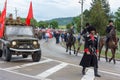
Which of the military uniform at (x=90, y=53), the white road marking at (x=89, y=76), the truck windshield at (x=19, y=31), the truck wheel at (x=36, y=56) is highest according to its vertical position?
the truck windshield at (x=19, y=31)

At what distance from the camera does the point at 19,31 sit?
2166cm

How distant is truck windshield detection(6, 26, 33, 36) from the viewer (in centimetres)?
2145

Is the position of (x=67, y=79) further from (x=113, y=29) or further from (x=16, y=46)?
(x=113, y=29)

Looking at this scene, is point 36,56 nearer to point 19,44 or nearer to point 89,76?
point 19,44

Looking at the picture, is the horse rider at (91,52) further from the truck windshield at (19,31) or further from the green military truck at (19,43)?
the truck windshield at (19,31)

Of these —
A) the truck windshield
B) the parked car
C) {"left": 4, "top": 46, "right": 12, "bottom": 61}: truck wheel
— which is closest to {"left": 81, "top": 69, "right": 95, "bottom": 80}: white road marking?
the parked car

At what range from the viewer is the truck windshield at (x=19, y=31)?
70.4ft

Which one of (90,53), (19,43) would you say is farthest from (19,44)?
(90,53)

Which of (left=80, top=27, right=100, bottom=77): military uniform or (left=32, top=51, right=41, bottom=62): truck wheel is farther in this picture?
(left=32, top=51, right=41, bottom=62): truck wheel

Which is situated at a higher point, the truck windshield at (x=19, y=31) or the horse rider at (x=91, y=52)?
the truck windshield at (x=19, y=31)

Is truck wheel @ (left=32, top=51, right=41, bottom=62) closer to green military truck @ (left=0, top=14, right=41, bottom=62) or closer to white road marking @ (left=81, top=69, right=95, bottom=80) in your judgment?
green military truck @ (left=0, top=14, right=41, bottom=62)

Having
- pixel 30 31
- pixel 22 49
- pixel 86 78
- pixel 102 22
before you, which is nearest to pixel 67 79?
pixel 86 78

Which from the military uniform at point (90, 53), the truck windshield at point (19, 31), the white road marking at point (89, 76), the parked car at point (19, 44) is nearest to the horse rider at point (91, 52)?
the military uniform at point (90, 53)

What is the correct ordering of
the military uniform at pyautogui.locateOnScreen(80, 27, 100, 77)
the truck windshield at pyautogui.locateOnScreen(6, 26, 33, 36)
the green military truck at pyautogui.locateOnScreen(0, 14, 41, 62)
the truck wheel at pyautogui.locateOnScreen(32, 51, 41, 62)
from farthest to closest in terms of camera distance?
1. the truck windshield at pyautogui.locateOnScreen(6, 26, 33, 36)
2. the truck wheel at pyautogui.locateOnScreen(32, 51, 41, 62)
3. the green military truck at pyautogui.locateOnScreen(0, 14, 41, 62)
4. the military uniform at pyautogui.locateOnScreen(80, 27, 100, 77)
